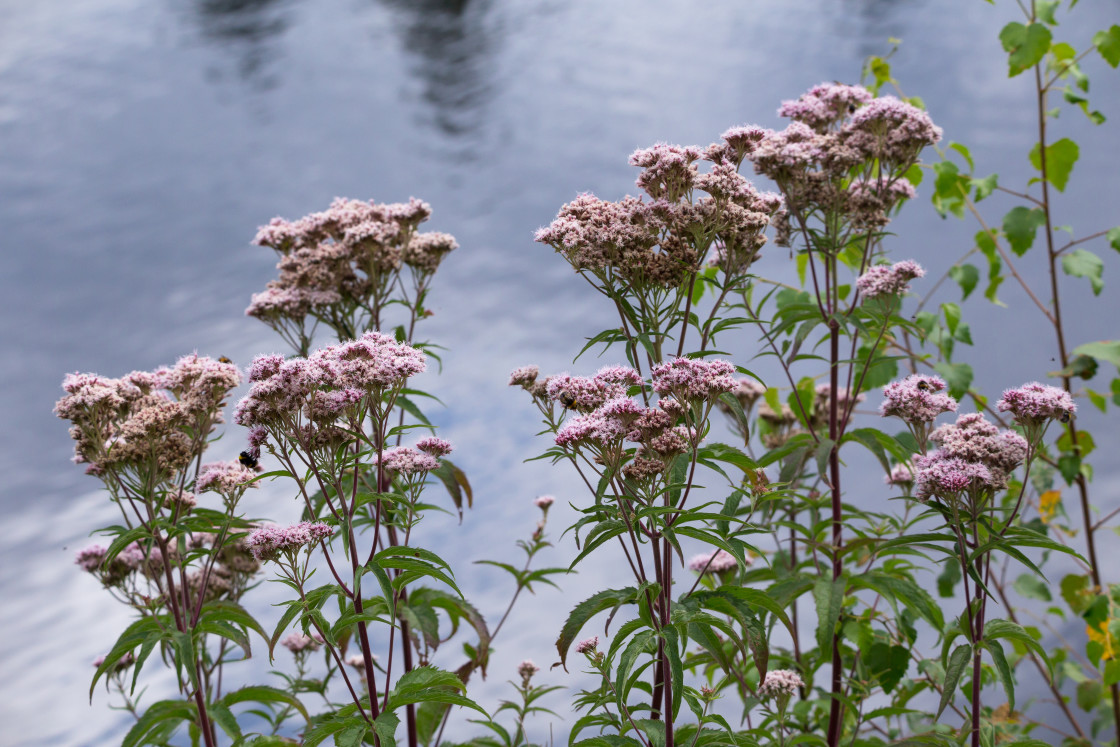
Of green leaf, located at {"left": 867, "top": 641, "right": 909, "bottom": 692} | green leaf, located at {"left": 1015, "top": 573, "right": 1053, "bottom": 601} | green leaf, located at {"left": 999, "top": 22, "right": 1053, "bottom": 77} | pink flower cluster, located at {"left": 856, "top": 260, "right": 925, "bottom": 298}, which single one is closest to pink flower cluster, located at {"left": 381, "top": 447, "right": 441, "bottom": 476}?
pink flower cluster, located at {"left": 856, "top": 260, "right": 925, "bottom": 298}

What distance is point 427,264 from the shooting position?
5.73m

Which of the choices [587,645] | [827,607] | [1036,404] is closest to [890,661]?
[827,607]

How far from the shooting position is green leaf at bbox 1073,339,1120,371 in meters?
6.50

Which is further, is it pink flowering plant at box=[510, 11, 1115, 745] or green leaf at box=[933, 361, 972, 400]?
green leaf at box=[933, 361, 972, 400]

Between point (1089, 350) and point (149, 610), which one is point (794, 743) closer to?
point (149, 610)

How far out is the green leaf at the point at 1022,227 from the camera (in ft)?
22.6

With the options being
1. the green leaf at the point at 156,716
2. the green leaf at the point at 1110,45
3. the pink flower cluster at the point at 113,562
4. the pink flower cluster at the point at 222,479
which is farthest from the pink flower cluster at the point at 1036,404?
the pink flower cluster at the point at 113,562

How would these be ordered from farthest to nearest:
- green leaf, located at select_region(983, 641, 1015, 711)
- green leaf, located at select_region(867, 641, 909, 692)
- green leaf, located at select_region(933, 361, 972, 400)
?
green leaf, located at select_region(933, 361, 972, 400) < green leaf, located at select_region(867, 641, 909, 692) < green leaf, located at select_region(983, 641, 1015, 711)

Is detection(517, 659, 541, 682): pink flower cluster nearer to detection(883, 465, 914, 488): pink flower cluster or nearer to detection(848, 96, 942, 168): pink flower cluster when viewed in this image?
detection(883, 465, 914, 488): pink flower cluster

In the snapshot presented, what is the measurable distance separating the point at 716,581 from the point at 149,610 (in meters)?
3.49

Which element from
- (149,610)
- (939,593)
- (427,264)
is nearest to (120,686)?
(149,610)

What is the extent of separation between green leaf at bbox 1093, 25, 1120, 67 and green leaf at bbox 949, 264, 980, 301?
1.79 meters

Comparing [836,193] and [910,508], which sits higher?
[836,193]

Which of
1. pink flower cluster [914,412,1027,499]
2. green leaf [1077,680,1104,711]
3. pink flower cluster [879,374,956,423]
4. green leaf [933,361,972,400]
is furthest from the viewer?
green leaf [1077,680,1104,711]
